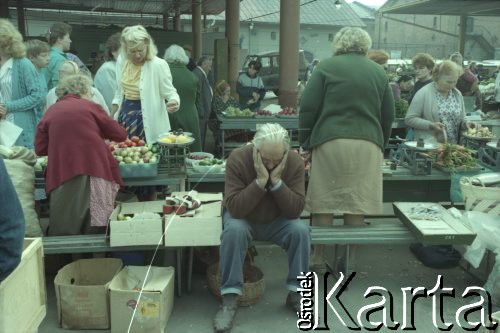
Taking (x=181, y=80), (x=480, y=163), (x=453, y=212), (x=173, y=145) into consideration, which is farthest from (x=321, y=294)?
(x=181, y=80)

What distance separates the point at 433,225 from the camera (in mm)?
3922

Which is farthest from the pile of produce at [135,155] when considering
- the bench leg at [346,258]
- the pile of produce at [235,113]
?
the pile of produce at [235,113]

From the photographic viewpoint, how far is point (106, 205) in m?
3.84

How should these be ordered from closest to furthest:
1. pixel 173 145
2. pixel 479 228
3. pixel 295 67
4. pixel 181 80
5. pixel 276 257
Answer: pixel 479 228 < pixel 173 145 < pixel 276 257 < pixel 181 80 < pixel 295 67

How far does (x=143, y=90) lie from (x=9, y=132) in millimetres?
1137

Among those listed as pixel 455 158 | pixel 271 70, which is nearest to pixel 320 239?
pixel 455 158

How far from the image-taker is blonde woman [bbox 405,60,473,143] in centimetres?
502

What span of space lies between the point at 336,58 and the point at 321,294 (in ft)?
5.51

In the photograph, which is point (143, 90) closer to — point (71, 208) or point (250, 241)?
point (71, 208)

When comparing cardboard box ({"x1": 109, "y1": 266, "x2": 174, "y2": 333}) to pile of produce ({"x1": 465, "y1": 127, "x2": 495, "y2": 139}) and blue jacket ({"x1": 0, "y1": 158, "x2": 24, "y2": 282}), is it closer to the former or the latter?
blue jacket ({"x1": 0, "y1": 158, "x2": 24, "y2": 282})

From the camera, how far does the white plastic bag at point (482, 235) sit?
390 centimetres

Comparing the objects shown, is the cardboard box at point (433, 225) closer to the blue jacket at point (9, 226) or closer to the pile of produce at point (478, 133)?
the pile of produce at point (478, 133)

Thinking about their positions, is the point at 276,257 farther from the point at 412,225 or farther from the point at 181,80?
the point at 181,80

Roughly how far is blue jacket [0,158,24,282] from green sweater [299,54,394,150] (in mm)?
2325
